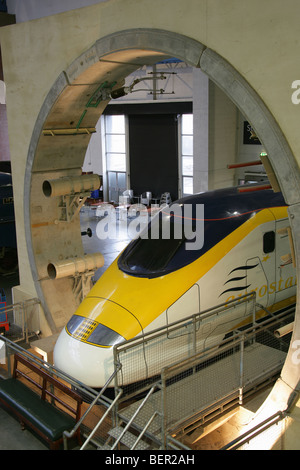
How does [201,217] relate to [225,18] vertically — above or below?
below

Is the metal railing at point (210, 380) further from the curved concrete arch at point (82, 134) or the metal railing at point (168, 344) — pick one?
the curved concrete arch at point (82, 134)

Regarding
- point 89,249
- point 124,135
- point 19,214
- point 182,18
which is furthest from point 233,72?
point 124,135

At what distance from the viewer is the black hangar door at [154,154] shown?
2867 cm

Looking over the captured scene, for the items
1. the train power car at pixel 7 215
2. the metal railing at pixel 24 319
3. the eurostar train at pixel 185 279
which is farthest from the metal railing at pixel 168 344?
the train power car at pixel 7 215

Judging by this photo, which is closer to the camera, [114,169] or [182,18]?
[182,18]

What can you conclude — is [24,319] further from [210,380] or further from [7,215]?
[7,215]

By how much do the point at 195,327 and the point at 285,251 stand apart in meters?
2.66

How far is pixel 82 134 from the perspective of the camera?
464 inches

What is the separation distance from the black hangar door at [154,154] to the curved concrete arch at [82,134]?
55.2ft

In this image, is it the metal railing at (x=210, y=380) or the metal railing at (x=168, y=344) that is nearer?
the metal railing at (x=210, y=380)

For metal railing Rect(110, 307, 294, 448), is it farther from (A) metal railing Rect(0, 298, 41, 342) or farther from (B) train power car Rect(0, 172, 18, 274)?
(B) train power car Rect(0, 172, 18, 274)

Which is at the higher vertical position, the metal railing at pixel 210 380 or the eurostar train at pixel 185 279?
the eurostar train at pixel 185 279
